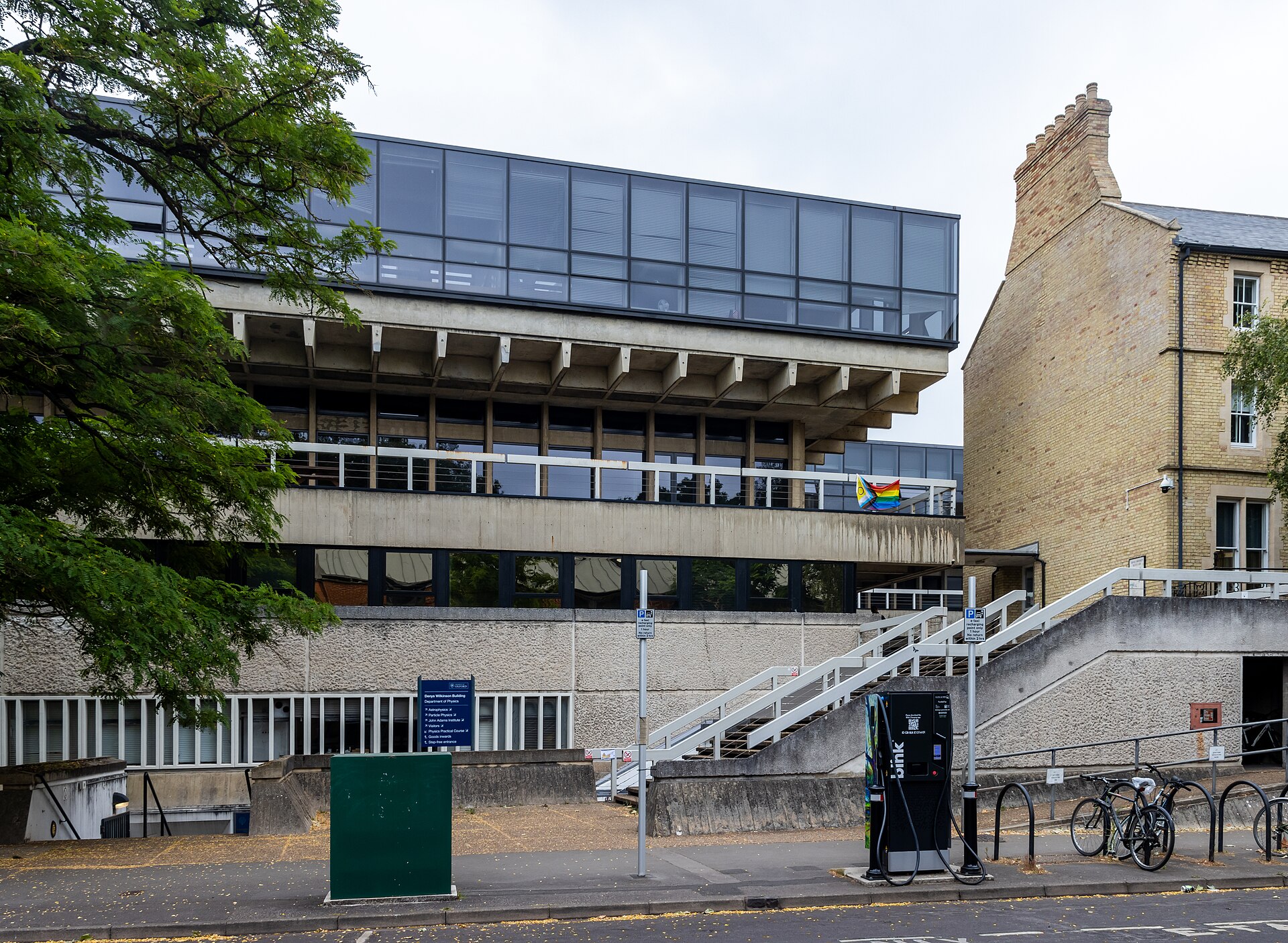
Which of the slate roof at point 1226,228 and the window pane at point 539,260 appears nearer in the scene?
the window pane at point 539,260

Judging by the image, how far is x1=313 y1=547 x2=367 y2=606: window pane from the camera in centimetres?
2172

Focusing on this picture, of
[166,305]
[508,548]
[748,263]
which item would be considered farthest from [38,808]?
[748,263]

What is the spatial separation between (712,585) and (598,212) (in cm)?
821

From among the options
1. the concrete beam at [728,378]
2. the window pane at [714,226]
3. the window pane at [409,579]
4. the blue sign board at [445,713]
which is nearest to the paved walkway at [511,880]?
the blue sign board at [445,713]

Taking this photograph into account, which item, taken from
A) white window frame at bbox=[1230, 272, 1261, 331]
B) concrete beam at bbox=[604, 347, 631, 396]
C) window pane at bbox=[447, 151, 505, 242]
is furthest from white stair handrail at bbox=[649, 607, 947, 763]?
white window frame at bbox=[1230, 272, 1261, 331]

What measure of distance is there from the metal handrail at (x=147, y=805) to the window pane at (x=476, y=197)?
11.7 m

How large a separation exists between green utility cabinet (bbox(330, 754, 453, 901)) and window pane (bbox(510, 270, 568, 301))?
14217mm

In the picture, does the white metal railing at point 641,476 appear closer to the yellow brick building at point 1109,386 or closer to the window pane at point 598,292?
the window pane at point 598,292

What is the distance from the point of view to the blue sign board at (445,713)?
17594mm

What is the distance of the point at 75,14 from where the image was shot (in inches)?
531

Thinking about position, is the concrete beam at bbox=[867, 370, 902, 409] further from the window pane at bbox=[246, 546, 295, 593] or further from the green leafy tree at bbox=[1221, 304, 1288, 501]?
the window pane at bbox=[246, 546, 295, 593]

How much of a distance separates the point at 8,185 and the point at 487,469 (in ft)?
40.4

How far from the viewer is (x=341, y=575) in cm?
2177

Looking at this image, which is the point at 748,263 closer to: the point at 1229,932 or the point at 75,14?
the point at 75,14
